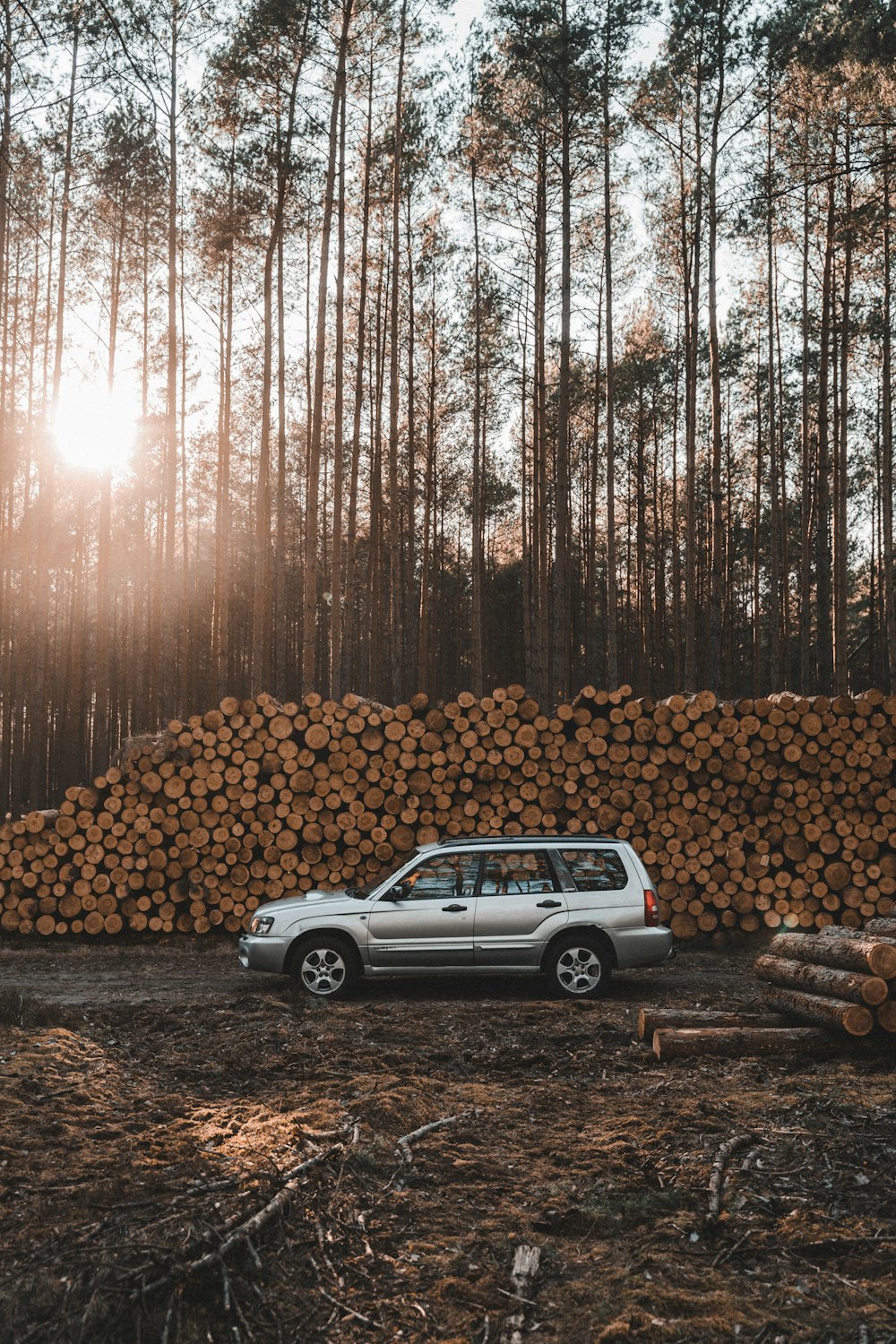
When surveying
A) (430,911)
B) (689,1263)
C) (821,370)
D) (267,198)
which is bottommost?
(689,1263)

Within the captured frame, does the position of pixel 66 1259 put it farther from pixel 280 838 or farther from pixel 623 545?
pixel 623 545

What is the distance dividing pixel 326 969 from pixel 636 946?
2982 millimetres

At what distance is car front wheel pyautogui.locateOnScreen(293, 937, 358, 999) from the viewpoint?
923 cm

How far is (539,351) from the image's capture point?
20047 millimetres

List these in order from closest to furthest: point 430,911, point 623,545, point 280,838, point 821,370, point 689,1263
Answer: point 689,1263 → point 430,911 → point 280,838 → point 821,370 → point 623,545

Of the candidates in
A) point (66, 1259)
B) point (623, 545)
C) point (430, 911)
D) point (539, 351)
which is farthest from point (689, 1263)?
point (623, 545)

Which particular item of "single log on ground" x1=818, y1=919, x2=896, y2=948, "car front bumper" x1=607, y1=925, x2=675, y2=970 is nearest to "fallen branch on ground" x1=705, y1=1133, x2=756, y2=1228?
"single log on ground" x1=818, y1=919, x2=896, y2=948

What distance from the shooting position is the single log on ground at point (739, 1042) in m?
6.90

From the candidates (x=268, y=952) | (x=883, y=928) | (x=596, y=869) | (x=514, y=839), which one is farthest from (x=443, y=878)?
(x=883, y=928)

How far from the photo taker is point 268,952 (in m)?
9.28

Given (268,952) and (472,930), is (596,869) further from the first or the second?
(268,952)

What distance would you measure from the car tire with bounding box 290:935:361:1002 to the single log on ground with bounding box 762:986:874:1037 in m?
3.83

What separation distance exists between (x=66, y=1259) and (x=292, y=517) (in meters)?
35.7

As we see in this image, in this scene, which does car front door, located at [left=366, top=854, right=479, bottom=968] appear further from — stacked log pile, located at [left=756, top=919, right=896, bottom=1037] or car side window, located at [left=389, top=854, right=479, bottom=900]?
stacked log pile, located at [left=756, top=919, right=896, bottom=1037]
